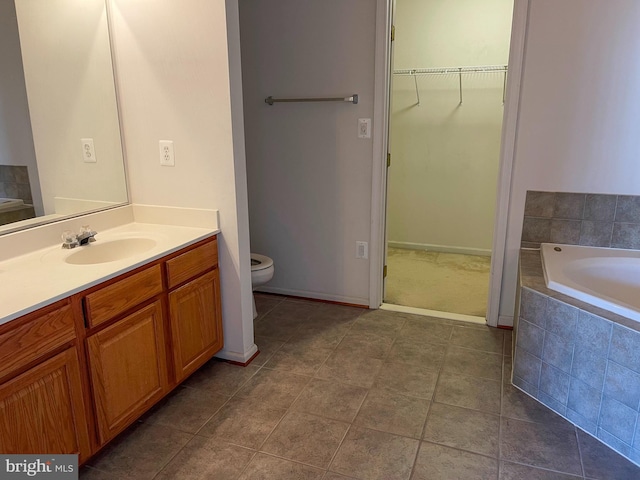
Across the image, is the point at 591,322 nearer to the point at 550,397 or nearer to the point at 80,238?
the point at 550,397

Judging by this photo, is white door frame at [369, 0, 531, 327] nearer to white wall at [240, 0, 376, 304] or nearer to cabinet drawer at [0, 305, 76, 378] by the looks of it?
white wall at [240, 0, 376, 304]

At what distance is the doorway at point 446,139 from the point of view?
3.99 meters

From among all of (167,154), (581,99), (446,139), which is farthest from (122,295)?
(446,139)

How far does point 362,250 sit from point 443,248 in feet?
5.71

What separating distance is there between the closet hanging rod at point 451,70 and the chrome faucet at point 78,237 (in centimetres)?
312

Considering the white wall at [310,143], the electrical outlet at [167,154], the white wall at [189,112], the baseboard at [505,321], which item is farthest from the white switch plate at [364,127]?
the baseboard at [505,321]

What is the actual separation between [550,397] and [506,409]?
0.20 meters

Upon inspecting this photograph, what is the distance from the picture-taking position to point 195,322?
86.2 inches

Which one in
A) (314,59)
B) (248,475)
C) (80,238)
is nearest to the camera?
(248,475)

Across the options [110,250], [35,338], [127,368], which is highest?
[110,250]

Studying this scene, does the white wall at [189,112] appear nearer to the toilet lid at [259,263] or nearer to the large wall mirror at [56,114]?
the large wall mirror at [56,114]

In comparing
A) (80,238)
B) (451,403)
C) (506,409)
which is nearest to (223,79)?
(80,238)

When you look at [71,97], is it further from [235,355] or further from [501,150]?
[501,150]

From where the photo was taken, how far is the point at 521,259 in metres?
2.55
